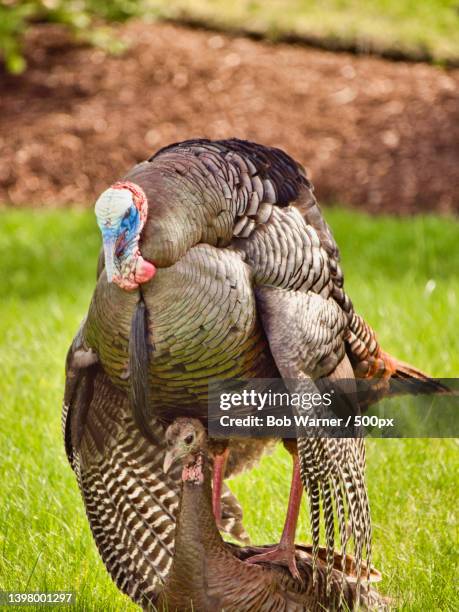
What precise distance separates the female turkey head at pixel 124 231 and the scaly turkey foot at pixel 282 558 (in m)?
1.06

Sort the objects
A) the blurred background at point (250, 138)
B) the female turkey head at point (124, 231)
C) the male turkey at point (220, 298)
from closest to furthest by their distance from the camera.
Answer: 1. the female turkey head at point (124, 231)
2. the male turkey at point (220, 298)
3. the blurred background at point (250, 138)

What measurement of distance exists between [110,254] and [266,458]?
191 cm

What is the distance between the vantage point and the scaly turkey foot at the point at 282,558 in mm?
3584

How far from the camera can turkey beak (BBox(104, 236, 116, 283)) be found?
10.1ft

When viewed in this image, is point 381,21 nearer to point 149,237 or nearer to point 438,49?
point 438,49

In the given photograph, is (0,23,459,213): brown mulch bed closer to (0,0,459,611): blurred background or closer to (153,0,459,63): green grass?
(0,0,459,611): blurred background

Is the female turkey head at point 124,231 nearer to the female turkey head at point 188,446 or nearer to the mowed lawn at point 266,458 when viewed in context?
the female turkey head at point 188,446

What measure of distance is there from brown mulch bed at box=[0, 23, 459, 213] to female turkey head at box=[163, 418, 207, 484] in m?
5.14

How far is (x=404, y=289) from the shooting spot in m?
6.45

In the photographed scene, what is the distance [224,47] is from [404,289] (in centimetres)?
468

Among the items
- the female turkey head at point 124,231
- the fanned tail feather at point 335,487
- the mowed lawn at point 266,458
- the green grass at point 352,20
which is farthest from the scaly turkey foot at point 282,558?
the green grass at point 352,20

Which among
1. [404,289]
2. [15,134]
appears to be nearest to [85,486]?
[404,289]

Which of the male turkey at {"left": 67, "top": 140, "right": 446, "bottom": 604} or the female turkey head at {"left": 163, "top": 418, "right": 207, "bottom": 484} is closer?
the male turkey at {"left": 67, "top": 140, "right": 446, "bottom": 604}

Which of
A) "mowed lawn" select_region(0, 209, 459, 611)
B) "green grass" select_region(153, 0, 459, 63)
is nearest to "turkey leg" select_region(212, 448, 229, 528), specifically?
"mowed lawn" select_region(0, 209, 459, 611)
